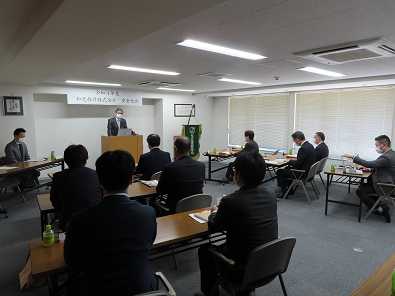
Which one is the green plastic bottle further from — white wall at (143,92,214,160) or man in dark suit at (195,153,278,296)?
white wall at (143,92,214,160)

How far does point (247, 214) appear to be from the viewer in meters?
1.76

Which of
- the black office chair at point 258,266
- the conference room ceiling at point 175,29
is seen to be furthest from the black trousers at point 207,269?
the conference room ceiling at point 175,29

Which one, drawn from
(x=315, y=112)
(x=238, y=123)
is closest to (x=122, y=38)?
(x=315, y=112)

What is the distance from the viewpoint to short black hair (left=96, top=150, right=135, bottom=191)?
138 cm

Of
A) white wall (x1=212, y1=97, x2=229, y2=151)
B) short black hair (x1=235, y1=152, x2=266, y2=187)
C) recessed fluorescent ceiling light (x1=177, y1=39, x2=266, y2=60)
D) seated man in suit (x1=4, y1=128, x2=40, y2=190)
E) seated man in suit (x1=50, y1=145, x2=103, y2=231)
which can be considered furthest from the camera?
white wall (x1=212, y1=97, x2=229, y2=151)

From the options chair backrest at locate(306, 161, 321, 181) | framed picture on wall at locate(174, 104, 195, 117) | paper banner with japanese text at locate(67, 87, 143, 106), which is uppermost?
paper banner with japanese text at locate(67, 87, 143, 106)

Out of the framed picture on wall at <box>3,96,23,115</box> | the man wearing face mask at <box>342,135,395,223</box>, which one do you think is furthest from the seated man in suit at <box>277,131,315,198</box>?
the framed picture on wall at <box>3,96,23,115</box>

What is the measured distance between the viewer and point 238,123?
30.0 ft

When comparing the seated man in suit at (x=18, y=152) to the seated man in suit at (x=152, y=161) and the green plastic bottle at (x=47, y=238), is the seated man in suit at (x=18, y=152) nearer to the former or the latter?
the seated man in suit at (x=152, y=161)

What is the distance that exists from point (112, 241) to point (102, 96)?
21.3 ft

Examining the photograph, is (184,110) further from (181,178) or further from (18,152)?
(181,178)

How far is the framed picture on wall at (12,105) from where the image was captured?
5781 mm

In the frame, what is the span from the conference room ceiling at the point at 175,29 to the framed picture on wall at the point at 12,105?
2.27 meters

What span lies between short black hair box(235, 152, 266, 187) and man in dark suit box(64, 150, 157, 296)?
2.56 feet
